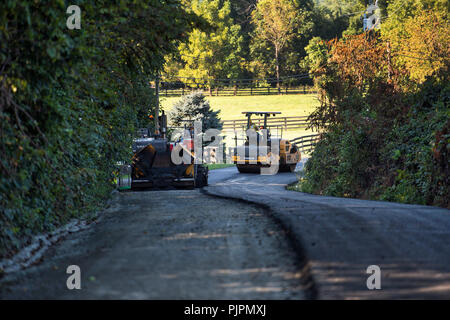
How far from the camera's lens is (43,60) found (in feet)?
23.1

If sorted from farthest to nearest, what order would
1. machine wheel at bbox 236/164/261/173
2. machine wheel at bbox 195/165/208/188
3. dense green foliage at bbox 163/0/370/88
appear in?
dense green foliage at bbox 163/0/370/88
machine wheel at bbox 236/164/261/173
machine wheel at bbox 195/165/208/188

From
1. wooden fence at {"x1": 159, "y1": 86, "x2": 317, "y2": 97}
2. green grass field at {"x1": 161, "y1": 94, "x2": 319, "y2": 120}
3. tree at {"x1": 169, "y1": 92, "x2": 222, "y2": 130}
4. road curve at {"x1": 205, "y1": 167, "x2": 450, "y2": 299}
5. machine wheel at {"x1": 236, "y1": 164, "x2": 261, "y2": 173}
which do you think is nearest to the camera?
road curve at {"x1": 205, "y1": 167, "x2": 450, "y2": 299}

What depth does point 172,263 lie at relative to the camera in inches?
275

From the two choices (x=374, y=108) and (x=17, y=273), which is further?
(x=374, y=108)

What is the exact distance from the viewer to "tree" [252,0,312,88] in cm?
7962

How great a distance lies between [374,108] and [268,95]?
191 feet

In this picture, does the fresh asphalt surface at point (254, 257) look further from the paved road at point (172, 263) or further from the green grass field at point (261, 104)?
the green grass field at point (261, 104)

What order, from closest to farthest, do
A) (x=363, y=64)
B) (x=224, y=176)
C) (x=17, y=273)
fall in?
(x=17, y=273), (x=363, y=64), (x=224, y=176)

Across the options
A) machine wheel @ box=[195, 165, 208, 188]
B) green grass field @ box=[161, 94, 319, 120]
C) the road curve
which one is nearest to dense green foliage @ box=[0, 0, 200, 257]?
the road curve

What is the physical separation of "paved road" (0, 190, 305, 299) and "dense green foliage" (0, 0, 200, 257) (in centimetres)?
72

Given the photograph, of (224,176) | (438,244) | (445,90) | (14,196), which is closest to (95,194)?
(14,196)

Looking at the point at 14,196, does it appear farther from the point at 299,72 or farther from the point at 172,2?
the point at 299,72

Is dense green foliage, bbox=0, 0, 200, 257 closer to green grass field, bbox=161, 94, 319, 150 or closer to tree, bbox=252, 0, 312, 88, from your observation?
green grass field, bbox=161, 94, 319, 150

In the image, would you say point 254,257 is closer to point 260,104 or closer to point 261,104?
point 261,104
